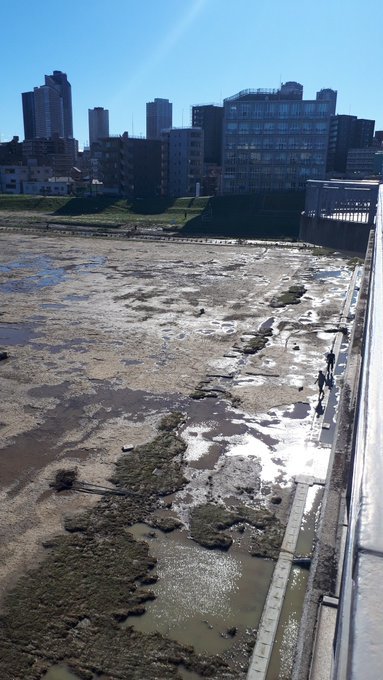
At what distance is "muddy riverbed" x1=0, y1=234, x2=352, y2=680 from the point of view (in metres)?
7.17

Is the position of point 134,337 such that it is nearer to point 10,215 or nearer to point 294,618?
point 294,618

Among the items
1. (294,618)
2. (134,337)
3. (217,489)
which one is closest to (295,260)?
(134,337)

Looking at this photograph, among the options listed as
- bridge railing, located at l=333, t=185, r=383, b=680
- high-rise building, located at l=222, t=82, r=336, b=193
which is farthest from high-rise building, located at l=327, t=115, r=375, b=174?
bridge railing, located at l=333, t=185, r=383, b=680

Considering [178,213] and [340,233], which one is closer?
[340,233]

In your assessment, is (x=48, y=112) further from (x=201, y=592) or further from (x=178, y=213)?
(x=201, y=592)

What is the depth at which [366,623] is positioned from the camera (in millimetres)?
1373

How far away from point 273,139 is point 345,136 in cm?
5503

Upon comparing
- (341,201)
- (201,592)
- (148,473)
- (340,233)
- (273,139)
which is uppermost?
(273,139)

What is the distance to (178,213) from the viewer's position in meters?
64.9

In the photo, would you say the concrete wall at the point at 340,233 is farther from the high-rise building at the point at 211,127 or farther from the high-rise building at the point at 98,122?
the high-rise building at the point at 98,122

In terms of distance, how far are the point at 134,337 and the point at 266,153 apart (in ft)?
181

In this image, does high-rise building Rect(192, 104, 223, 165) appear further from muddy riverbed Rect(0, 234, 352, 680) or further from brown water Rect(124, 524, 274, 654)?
brown water Rect(124, 524, 274, 654)

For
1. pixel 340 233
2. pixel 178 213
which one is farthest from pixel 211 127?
pixel 340 233

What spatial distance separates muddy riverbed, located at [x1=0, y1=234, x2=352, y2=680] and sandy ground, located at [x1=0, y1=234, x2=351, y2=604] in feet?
0.20
